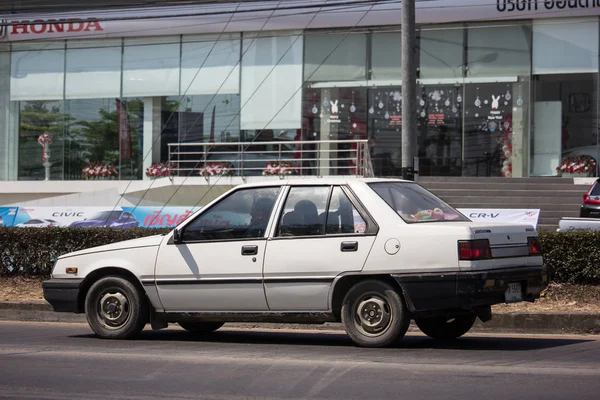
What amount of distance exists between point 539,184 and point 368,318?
1743 cm

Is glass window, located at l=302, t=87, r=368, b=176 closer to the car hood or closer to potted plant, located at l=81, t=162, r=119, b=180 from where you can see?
potted plant, located at l=81, t=162, r=119, b=180

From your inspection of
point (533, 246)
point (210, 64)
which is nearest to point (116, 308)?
point (533, 246)

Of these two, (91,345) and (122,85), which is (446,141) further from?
(91,345)

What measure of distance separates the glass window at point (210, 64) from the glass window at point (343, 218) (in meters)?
21.3

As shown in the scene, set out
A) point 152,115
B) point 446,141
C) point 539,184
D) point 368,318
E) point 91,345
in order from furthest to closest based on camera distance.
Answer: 1. point 152,115
2. point 446,141
3. point 539,184
4. point 91,345
5. point 368,318

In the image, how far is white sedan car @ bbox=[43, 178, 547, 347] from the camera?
8352 mm

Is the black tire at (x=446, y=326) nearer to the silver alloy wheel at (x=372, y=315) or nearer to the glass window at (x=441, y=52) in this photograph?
the silver alloy wheel at (x=372, y=315)

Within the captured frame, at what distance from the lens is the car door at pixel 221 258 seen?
29.9 ft

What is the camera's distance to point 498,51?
2780cm

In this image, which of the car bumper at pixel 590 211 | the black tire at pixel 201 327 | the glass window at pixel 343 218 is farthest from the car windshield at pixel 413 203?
the car bumper at pixel 590 211

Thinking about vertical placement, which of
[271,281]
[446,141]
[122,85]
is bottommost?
[271,281]

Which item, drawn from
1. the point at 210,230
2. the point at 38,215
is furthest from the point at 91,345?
the point at 38,215

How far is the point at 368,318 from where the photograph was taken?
8.62 metres

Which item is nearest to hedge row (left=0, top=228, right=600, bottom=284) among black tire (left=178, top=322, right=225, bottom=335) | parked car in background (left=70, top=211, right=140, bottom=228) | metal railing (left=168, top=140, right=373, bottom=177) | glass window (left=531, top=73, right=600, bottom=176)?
black tire (left=178, top=322, right=225, bottom=335)
